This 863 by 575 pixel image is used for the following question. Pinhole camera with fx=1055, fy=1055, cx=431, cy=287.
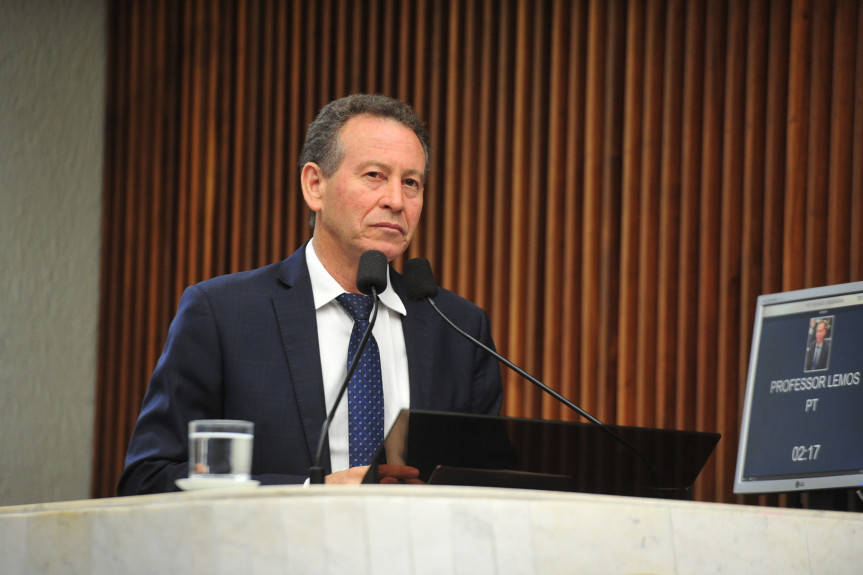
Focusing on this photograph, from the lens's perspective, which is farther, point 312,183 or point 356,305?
point 312,183

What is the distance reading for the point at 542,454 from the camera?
172 cm

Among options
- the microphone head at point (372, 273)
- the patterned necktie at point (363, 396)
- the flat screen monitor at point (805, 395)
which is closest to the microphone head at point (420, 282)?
the microphone head at point (372, 273)

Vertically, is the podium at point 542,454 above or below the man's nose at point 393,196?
below

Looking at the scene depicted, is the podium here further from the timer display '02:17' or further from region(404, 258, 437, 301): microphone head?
the timer display '02:17'

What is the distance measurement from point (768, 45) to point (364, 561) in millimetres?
2656

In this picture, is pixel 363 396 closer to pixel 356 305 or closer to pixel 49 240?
pixel 356 305

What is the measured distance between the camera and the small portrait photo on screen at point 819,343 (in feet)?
8.64

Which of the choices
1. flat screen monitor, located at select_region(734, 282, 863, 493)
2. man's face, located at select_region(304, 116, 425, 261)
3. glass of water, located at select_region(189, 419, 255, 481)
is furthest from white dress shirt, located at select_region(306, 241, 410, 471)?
flat screen monitor, located at select_region(734, 282, 863, 493)

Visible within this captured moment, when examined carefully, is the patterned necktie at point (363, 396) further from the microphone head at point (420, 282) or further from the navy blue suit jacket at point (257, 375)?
the microphone head at point (420, 282)

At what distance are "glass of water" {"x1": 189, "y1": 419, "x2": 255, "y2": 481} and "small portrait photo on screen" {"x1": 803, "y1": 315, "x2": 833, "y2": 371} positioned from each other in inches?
65.3

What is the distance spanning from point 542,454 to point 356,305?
35.9 inches

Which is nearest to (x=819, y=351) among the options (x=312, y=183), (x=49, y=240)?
(x=312, y=183)

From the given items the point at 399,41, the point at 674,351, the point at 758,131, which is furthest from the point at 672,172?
the point at 399,41

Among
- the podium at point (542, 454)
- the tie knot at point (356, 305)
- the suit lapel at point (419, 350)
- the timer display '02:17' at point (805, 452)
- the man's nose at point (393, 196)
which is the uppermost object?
the man's nose at point (393, 196)
